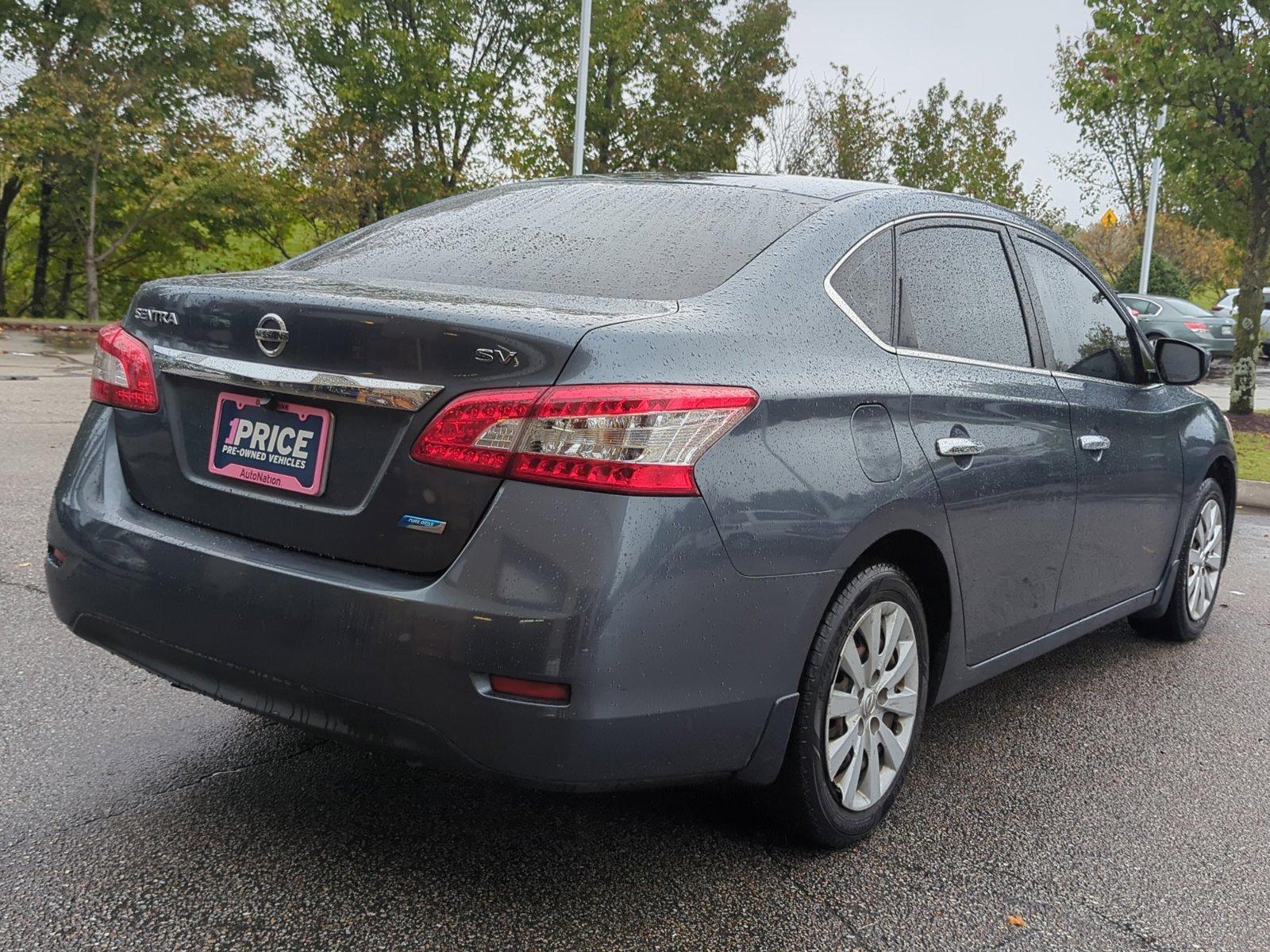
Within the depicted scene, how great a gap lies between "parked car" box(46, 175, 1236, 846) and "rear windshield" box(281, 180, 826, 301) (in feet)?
0.05

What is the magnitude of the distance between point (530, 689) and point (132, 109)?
2736 cm

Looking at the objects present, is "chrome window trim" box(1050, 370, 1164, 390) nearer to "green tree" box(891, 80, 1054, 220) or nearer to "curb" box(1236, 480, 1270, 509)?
"curb" box(1236, 480, 1270, 509)

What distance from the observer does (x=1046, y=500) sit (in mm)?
3617

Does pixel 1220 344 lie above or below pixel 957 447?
above

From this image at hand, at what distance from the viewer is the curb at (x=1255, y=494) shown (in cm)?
983

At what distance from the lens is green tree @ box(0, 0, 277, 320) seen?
82.4 feet

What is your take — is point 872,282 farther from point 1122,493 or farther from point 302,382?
point 1122,493

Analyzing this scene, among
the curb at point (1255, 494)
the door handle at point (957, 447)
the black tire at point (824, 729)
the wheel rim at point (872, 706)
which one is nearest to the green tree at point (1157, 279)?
the curb at point (1255, 494)

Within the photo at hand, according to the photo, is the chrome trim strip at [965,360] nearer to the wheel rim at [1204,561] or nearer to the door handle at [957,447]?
the door handle at [957,447]

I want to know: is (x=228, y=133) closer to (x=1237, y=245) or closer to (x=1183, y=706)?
(x=1237, y=245)

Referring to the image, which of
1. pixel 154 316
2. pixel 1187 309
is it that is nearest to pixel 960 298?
pixel 154 316

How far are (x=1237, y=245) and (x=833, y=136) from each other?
1825cm

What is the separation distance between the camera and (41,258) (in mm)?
32500

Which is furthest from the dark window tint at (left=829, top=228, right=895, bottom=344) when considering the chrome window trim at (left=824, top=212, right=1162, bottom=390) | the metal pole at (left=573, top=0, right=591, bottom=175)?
the metal pole at (left=573, top=0, right=591, bottom=175)
